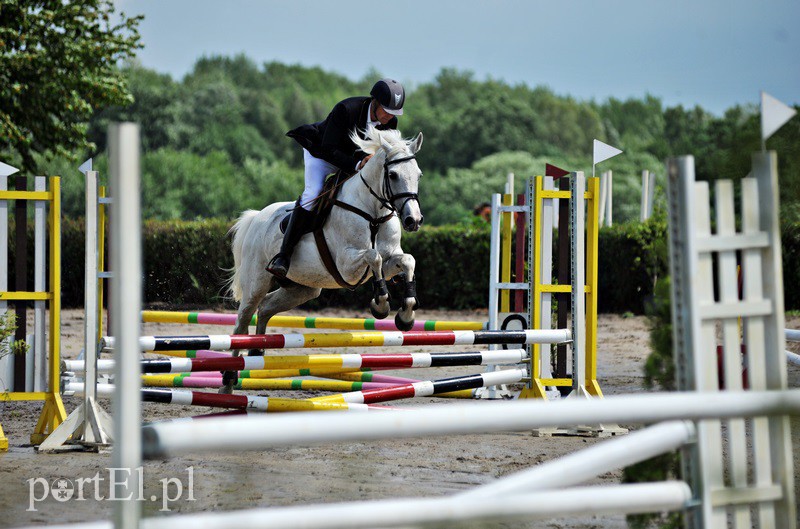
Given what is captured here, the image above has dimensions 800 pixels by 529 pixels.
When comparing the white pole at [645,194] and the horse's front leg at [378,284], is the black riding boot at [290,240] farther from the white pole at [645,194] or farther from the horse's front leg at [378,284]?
the white pole at [645,194]

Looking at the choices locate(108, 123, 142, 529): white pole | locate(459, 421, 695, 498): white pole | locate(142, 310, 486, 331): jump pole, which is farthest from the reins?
locate(108, 123, 142, 529): white pole

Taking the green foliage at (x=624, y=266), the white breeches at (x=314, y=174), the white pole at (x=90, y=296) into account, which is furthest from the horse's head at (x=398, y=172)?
the green foliage at (x=624, y=266)

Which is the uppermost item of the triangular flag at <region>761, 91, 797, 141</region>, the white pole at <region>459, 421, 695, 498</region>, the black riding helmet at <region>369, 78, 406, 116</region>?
the black riding helmet at <region>369, 78, 406, 116</region>

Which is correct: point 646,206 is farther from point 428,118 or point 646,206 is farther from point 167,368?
point 428,118

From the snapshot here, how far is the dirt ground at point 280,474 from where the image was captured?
123 inches

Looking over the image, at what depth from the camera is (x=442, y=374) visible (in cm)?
744

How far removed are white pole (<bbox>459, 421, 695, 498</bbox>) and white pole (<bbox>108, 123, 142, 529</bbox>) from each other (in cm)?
58

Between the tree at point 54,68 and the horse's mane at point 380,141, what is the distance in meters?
9.47

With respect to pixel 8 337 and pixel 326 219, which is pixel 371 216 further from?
pixel 8 337

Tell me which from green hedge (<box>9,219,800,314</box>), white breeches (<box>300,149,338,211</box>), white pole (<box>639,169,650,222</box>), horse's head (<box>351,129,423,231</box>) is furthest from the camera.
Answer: white pole (<box>639,169,650,222</box>)

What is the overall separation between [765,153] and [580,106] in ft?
238

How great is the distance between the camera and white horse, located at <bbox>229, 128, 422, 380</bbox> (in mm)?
4871

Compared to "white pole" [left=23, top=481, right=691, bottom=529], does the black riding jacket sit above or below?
above

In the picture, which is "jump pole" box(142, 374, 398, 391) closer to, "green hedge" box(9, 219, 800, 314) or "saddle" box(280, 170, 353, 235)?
"saddle" box(280, 170, 353, 235)
